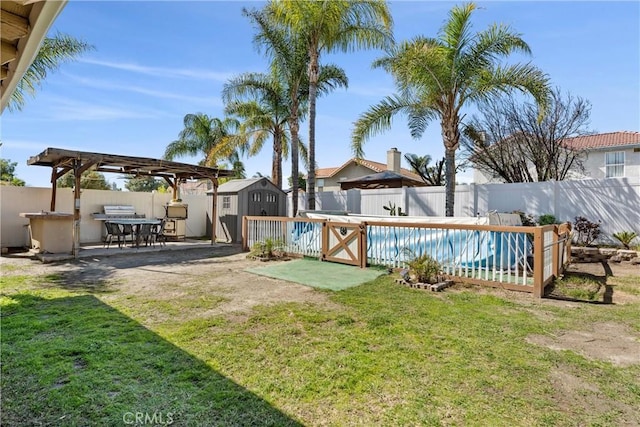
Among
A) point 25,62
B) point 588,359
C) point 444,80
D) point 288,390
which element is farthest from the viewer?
point 444,80

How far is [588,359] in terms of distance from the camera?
9.77ft

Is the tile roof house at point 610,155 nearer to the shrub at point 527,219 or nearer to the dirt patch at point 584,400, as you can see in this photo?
the shrub at point 527,219

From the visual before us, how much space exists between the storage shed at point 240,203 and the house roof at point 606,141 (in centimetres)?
1304

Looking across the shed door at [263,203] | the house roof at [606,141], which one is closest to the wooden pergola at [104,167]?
the shed door at [263,203]

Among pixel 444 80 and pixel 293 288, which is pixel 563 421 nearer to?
pixel 293 288

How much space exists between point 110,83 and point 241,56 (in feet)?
14.9

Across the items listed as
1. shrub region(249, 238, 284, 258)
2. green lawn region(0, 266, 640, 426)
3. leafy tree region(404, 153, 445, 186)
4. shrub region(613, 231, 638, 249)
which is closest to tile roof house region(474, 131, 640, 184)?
shrub region(613, 231, 638, 249)

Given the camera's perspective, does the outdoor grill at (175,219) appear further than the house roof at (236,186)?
No

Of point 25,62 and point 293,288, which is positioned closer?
point 25,62

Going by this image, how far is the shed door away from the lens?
1345 centimetres

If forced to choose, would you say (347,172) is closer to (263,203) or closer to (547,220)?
(263,203)

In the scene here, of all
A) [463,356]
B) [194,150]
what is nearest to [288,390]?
[463,356]

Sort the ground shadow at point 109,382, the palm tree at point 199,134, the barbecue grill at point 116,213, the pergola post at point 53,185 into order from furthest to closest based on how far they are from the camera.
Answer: the palm tree at point 199,134, the barbecue grill at point 116,213, the pergola post at point 53,185, the ground shadow at point 109,382

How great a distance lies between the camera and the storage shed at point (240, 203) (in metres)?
13.1
